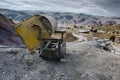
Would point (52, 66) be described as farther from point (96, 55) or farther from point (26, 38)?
point (96, 55)

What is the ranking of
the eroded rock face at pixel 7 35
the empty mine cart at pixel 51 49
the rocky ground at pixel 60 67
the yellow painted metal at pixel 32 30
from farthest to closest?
the eroded rock face at pixel 7 35 → the yellow painted metal at pixel 32 30 → the empty mine cart at pixel 51 49 → the rocky ground at pixel 60 67

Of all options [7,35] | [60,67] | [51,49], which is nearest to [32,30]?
[51,49]

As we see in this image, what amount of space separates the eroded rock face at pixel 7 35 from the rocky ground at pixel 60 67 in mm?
8151

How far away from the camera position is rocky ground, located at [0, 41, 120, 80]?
623 inches

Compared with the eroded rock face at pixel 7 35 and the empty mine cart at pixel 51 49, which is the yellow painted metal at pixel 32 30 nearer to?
the empty mine cart at pixel 51 49

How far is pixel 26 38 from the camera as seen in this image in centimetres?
1798

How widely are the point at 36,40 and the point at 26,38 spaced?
725mm

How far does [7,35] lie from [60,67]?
48.2ft

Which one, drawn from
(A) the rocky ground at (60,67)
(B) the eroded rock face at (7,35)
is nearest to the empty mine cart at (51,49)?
(A) the rocky ground at (60,67)

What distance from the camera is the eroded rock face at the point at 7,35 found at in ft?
91.4

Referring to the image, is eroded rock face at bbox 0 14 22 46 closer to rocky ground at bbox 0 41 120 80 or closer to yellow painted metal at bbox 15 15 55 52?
rocky ground at bbox 0 41 120 80

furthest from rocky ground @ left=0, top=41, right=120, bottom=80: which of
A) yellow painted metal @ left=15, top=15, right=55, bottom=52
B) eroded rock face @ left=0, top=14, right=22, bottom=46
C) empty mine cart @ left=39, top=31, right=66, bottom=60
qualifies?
eroded rock face @ left=0, top=14, right=22, bottom=46

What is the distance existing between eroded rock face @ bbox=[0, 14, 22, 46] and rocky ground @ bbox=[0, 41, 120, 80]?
→ 8.15 metres

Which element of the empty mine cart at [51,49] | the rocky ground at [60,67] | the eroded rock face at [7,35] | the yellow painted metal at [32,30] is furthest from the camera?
the eroded rock face at [7,35]
